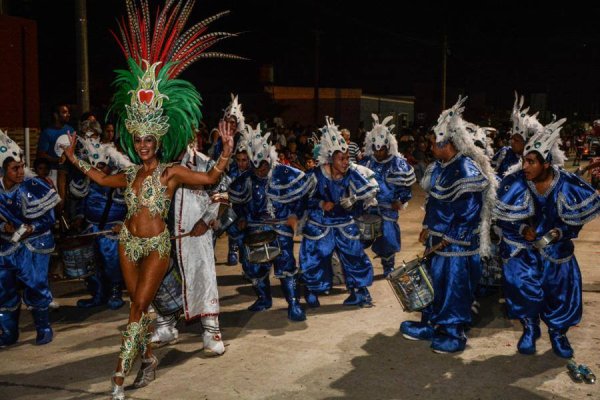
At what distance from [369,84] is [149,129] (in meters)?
45.5

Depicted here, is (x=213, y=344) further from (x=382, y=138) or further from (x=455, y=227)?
(x=382, y=138)

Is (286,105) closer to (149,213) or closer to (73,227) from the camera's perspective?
(73,227)

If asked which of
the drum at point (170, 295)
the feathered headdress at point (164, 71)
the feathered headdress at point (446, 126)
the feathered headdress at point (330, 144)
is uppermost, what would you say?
the feathered headdress at point (164, 71)

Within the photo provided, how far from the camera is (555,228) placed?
5523 mm

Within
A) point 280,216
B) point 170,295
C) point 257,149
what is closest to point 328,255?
point 280,216

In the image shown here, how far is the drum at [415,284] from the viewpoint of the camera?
5746 millimetres

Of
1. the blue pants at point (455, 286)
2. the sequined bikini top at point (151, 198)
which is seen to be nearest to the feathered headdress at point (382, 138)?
the blue pants at point (455, 286)

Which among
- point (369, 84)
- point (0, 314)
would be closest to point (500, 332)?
point (0, 314)

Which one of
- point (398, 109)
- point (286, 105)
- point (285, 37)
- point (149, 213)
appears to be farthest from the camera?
point (398, 109)

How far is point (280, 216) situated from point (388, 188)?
2.08 m

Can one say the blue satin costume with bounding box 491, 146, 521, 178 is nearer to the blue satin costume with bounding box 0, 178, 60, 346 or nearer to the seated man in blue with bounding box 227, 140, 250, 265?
the seated man in blue with bounding box 227, 140, 250, 265

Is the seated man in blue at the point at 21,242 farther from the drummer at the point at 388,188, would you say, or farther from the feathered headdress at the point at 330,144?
the drummer at the point at 388,188

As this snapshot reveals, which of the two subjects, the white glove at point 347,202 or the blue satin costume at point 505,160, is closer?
the white glove at point 347,202

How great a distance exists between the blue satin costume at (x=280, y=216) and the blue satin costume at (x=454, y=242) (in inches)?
65.3
